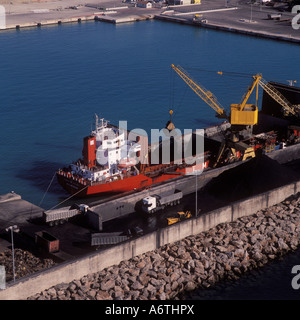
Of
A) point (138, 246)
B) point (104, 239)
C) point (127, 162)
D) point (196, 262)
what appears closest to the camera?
point (196, 262)

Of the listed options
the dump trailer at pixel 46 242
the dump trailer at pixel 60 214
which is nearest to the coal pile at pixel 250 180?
the dump trailer at pixel 60 214

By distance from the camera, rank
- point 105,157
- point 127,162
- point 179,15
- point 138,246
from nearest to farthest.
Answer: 1. point 138,246
2. point 105,157
3. point 127,162
4. point 179,15

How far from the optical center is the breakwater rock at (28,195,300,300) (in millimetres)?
35531

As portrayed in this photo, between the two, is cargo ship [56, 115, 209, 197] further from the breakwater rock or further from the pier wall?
the breakwater rock

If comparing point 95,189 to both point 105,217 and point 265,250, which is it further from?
point 265,250

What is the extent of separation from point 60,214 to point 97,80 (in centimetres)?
4899

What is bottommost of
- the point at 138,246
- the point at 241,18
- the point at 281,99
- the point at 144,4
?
the point at 138,246

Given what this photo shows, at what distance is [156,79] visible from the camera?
89.2 m

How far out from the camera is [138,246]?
39.1m

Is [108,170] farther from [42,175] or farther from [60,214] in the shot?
[60,214]

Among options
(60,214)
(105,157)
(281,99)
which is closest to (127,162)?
(105,157)

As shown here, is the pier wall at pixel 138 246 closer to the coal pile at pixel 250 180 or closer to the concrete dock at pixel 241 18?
the coal pile at pixel 250 180

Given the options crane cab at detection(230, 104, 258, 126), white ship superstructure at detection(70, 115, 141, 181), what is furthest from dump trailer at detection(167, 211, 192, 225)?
crane cab at detection(230, 104, 258, 126)

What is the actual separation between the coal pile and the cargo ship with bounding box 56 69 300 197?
127 inches
